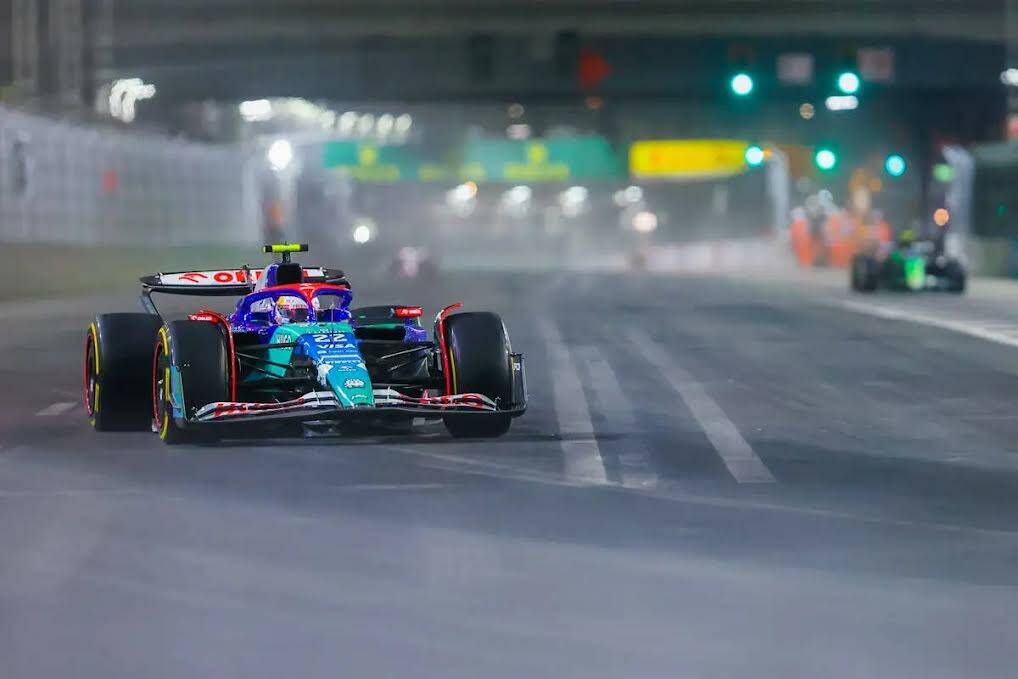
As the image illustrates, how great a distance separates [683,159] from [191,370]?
102m

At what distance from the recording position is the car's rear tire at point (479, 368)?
43.7 ft

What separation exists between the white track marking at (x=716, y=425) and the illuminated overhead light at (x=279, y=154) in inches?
2319

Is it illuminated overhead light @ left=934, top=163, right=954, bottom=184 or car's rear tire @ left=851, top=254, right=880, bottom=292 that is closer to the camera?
car's rear tire @ left=851, top=254, right=880, bottom=292

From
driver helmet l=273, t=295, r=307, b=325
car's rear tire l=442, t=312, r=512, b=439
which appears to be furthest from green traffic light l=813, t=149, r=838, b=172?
car's rear tire l=442, t=312, r=512, b=439

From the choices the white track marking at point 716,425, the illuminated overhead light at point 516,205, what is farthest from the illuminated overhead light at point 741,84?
the illuminated overhead light at point 516,205

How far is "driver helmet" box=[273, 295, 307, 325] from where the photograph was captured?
45.6 ft

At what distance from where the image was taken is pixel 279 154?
81.2 m

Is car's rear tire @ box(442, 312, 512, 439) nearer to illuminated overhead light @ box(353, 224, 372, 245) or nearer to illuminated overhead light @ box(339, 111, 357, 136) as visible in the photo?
Answer: illuminated overhead light @ box(353, 224, 372, 245)

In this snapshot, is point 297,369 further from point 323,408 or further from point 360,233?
point 360,233

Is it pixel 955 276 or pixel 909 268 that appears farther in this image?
pixel 909 268

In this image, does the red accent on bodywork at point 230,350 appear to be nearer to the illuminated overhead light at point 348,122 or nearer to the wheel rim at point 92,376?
the wheel rim at point 92,376

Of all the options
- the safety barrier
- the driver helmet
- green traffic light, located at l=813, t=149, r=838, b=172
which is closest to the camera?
the driver helmet

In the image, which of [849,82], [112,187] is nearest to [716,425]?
[849,82]

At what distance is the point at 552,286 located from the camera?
5259cm
